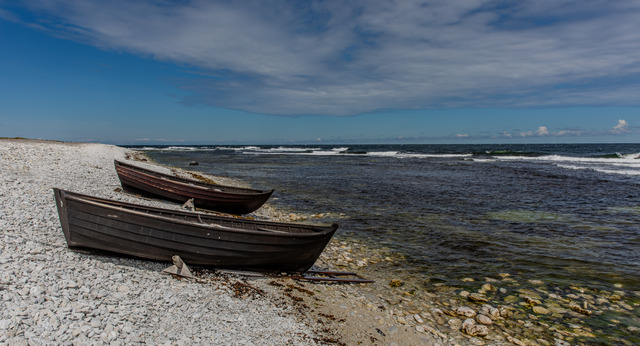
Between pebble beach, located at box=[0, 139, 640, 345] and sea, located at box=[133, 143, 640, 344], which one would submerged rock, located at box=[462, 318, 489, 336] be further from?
sea, located at box=[133, 143, 640, 344]

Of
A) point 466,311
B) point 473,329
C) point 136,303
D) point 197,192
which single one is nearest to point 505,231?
point 466,311

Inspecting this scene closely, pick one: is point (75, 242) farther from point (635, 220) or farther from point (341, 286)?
point (635, 220)

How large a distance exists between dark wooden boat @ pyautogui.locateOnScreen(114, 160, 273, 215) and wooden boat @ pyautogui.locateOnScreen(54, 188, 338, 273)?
689cm

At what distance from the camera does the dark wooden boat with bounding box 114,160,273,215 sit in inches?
611

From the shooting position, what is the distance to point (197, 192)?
1550 cm

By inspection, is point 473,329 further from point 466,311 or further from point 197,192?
point 197,192

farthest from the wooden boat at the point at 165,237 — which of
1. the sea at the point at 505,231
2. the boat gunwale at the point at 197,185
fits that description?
the boat gunwale at the point at 197,185

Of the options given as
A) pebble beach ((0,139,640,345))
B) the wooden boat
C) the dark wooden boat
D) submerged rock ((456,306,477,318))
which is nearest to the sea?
pebble beach ((0,139,640,345))

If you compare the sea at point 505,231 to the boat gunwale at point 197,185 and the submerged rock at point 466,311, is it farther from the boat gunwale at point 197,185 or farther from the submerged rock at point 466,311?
the boat gunwale at point 197,185

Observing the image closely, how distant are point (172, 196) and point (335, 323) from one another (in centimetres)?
1171

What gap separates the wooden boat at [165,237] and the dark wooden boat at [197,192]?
689cm

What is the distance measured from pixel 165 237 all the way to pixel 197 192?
24.7 ft

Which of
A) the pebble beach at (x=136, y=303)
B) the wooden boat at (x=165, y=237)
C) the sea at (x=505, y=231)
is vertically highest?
the wooden boat at (x=165, y=237)

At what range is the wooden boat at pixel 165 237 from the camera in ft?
26.6
